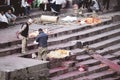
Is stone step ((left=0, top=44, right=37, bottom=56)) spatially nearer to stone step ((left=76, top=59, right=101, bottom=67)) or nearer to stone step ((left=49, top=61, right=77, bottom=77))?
stone step ((left=49, top=61, right=77, bottom=77))

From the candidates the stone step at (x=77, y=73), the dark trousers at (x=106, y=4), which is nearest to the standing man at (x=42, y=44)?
the stone step at (x=77, y=73)

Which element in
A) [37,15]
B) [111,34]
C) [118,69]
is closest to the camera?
[118,69]

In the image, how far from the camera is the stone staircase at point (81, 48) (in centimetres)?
1695

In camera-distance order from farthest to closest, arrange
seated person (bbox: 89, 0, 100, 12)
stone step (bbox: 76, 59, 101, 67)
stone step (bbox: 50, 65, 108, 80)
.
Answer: seated person (bbox: 89, 0, 100, 12), stone step (bbox: 76, 59, 101, 67), stone step (bbox: 50, 65, 108, 80)

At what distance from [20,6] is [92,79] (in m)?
7.98

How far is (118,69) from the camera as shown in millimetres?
18172

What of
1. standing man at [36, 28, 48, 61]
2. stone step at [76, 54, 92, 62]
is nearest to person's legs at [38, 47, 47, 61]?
standing man at [36, 28, 48, 61]

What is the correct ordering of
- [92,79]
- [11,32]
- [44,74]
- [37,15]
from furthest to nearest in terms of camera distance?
[37,15] → [11,32] → [92,79] → [44,74]

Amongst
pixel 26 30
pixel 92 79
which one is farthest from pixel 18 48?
pixel 92 79

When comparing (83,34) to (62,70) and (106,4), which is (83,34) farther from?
(106,4)

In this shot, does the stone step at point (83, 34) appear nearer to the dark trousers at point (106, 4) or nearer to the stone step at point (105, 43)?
the stone step at point (105, 43)

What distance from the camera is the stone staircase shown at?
16953 millimetres

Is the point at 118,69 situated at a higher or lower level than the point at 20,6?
lower

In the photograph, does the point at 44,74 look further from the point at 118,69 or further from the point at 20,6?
the point at 20,6
